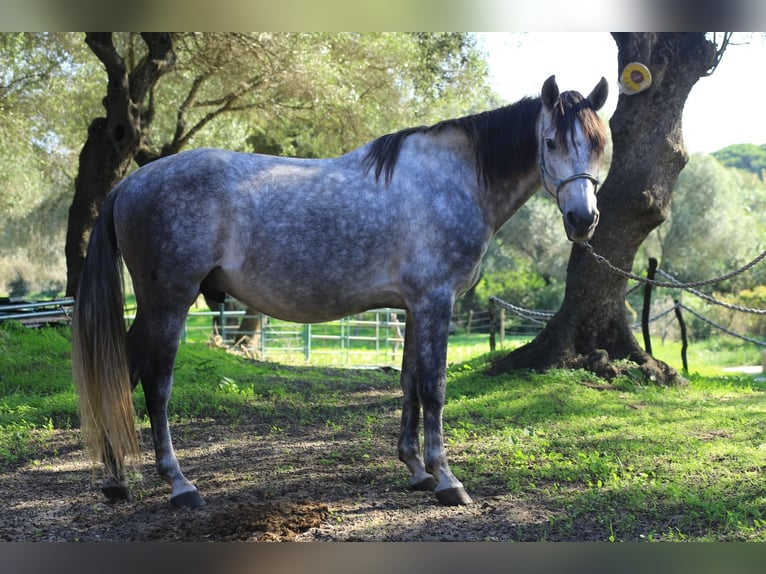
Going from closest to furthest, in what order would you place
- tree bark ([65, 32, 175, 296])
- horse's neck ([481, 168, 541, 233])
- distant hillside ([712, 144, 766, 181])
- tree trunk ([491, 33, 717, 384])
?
1. horse's neck ([481, 168, 541, 233])
2. tree trunk ([491, 33, 717, 384])
3. tree bark ([65, 32, 175, 296])
4. distant hillside ([712, 144, 766, 181])

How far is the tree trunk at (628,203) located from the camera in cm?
652

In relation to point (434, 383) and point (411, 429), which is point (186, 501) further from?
point (434, 383)

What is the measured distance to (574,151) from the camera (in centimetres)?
350

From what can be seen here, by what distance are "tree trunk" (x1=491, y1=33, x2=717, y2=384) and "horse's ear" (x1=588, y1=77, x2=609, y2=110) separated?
3092 mm

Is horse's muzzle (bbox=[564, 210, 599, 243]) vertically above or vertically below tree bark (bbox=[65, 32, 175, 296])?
below

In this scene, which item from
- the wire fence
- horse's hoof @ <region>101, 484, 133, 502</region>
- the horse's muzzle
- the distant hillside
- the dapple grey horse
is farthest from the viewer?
the distant hillside

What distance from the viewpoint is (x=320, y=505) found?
359cm

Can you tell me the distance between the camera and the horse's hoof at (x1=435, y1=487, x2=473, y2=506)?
3627mm

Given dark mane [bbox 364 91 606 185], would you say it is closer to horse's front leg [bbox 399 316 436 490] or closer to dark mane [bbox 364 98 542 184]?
dark mane [bbox 364 98 542 184]

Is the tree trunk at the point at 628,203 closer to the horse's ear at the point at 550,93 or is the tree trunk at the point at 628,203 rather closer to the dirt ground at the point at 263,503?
the dirt ground at the point at 263,503

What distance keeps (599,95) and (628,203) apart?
314 cm

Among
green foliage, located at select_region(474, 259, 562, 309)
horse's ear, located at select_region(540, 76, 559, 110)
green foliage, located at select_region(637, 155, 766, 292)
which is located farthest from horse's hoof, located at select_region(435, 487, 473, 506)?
green foliage, located at select_region(637, 155, 766, 292)

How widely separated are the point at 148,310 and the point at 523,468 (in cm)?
225

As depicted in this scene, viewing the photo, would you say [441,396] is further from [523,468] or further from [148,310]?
[148,310]
